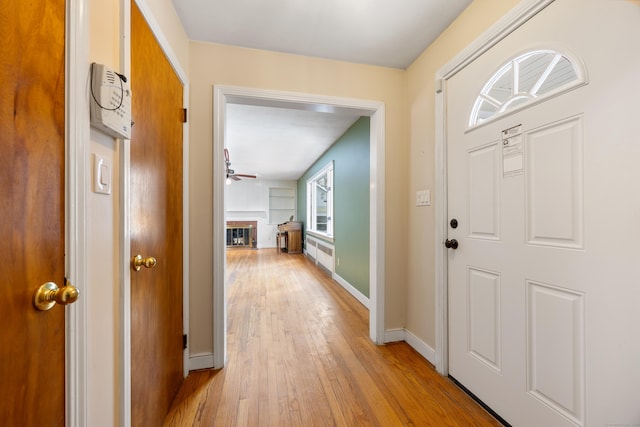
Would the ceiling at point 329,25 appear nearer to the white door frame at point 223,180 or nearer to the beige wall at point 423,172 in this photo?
the beige wall at point 423,172

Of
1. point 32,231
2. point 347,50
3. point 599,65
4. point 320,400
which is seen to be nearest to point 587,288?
point 599,65

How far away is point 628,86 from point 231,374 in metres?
2.46

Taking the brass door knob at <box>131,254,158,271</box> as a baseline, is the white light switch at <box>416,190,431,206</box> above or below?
above

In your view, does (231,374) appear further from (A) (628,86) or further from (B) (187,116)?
(A) (628,86)

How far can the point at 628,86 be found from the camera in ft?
2.95

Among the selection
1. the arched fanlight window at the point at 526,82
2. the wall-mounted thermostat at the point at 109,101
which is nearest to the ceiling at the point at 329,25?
the arched fanlight window at the point at 526,82

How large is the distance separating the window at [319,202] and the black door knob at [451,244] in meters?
3.33

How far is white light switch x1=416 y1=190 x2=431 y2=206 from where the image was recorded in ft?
6.34

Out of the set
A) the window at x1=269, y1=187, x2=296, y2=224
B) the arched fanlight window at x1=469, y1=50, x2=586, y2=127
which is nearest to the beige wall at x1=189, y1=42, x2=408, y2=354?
the arched fanlight window at x1=469, y1=50, x2=586, y2=127

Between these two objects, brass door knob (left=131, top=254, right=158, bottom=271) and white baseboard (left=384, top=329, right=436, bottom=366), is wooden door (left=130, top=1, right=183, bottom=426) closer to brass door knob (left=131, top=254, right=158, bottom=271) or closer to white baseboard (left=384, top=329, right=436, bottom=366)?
brass door knob (left=131, top=254, right=158, bottom=271)

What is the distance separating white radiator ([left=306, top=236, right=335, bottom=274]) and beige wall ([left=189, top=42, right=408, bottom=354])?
7.78ft

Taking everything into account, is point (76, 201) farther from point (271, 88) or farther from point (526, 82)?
point (526, 82)

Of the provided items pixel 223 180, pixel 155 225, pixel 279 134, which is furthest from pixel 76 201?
pixel 279 134

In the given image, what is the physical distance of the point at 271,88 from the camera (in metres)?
1.97
